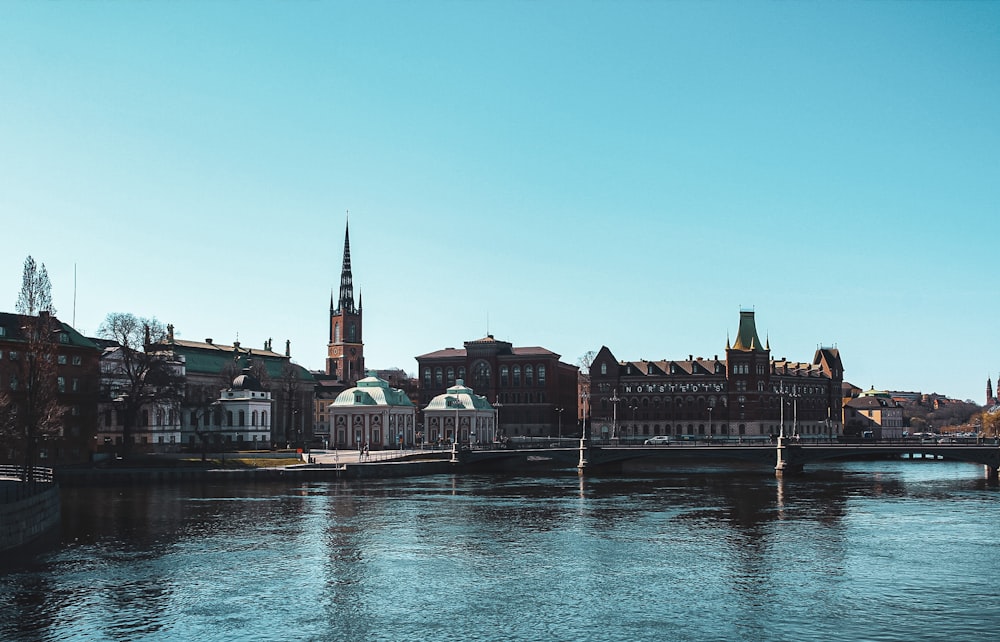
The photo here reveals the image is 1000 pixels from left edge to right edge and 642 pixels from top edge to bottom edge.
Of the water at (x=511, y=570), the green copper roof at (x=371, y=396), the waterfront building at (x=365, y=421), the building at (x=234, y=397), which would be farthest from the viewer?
the green copper roof at (x=371, y=396)

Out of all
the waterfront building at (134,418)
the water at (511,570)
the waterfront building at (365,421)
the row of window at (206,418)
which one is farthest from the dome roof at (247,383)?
the water at (511,570)

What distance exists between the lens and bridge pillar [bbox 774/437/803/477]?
12319 cm

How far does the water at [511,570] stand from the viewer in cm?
4047

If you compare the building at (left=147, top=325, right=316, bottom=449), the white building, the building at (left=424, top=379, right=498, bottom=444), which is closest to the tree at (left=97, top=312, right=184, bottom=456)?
the building at (left=147, top=325, right=316, bottom=449)

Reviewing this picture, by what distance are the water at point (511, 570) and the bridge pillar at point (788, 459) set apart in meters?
33.1

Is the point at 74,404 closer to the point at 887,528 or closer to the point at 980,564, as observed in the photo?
the point at 887,528

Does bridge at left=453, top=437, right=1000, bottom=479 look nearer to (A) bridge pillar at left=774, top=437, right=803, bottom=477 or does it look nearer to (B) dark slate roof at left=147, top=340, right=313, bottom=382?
(A) bridge pillar at left=774, top=437, right=803, bottom=477

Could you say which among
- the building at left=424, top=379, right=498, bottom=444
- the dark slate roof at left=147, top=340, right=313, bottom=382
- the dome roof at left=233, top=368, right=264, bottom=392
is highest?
the dark slate roof at left=147, top=340, right=313, bottom=382

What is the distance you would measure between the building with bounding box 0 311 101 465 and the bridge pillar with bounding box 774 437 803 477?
8164 centimetres

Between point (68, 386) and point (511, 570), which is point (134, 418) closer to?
point (68, 386)

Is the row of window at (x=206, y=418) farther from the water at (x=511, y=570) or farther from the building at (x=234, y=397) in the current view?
the water at (x=511, y=570)

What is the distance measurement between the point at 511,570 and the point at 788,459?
7916 cm

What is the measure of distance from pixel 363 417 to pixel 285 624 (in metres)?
120

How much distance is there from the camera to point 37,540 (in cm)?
6097
